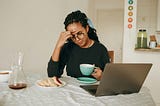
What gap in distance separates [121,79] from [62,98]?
30 cm

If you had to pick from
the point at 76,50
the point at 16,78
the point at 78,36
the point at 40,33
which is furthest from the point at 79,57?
the point at 40,33

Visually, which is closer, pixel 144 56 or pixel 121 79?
pixel 121 79

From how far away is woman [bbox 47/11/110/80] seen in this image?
150cm

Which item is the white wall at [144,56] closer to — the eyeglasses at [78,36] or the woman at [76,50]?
the woman at [76,50]

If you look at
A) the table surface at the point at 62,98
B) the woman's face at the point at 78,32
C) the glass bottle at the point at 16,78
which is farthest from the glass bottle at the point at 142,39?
the glass bottle at the point at 16,78

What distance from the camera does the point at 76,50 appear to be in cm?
169

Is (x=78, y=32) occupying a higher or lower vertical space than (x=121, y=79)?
higher

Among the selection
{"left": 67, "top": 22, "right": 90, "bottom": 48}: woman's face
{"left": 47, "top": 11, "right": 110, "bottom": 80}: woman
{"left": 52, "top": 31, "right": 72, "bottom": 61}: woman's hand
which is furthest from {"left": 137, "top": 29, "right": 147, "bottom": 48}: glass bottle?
{"left": 52, "top": 31, "right": 72, "bottom": 61}: woman's hand

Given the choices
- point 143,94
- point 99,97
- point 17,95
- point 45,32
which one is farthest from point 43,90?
point 45,32

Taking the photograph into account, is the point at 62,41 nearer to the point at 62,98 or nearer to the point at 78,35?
the point at 78,35

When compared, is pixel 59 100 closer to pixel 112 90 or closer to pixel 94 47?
pixel 112 90

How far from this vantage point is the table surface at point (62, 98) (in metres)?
0.89

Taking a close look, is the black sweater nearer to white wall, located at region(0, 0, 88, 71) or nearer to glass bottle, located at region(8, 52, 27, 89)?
glass bottle, located at region(8, 52, 27, 89)

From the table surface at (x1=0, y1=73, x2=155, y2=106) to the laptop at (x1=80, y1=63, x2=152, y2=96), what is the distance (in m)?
0.03
